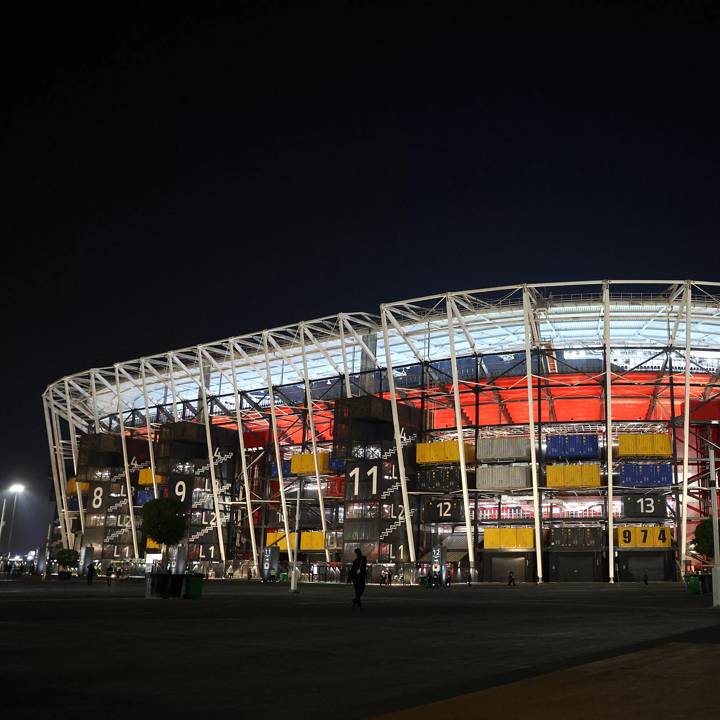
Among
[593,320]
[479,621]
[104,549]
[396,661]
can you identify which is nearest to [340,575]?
[593,320]

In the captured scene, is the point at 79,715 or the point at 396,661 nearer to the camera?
the point at 79,715

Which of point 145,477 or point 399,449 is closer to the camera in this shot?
point 399,449

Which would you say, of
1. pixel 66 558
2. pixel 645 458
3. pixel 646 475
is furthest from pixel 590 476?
pixel 66 558

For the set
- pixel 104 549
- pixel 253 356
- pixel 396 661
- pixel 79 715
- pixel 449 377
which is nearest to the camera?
pixel 79 715

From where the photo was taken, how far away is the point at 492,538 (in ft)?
235

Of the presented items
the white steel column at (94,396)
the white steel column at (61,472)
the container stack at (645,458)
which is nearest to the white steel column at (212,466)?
the white steel column at (94,396)

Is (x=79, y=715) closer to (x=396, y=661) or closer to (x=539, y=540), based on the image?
(x=396, y=661)

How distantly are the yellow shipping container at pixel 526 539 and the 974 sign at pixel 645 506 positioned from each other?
8153mm

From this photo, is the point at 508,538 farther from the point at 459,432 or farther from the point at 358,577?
the point at 358,577

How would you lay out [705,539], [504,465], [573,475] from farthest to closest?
[504,465] < [573,475] < [705,539]

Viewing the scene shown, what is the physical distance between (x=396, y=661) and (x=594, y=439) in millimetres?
64146

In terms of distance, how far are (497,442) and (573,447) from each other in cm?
677

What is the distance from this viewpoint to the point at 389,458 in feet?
248

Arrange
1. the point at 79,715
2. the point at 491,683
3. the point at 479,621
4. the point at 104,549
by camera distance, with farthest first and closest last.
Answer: the point at 104,549 → the point at 479,621 → the point at 491,683 → the point at 79,715
